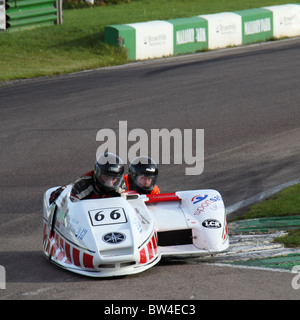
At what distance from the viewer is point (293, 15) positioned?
2820 cm

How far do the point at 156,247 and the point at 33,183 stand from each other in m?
4.51

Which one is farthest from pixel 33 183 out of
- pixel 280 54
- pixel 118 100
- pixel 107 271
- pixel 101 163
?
pixel 280 54

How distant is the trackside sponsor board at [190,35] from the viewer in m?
24.5

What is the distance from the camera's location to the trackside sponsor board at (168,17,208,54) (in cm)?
2448

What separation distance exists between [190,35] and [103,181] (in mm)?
16474

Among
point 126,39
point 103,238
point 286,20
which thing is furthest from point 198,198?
point 286,20

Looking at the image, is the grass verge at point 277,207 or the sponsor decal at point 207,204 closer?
the sponsor decal at point 207,204

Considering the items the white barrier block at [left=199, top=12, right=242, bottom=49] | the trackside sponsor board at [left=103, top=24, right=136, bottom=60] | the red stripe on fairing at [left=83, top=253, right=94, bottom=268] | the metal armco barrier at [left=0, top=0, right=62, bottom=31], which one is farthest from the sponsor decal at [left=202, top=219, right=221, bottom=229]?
the metal armco barrier at [left=0, top=0, right=62, bottom=31]

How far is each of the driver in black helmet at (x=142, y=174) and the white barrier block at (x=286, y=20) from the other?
19.0m

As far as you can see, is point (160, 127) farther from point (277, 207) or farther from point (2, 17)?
point (2, 17)

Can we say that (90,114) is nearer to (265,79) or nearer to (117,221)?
(265,79)

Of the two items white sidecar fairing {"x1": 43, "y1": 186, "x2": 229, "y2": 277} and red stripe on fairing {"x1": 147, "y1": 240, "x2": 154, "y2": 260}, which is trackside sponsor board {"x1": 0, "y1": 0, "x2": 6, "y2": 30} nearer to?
white sidecar fairing {"x1": 43, "y1": 186, "x2": 229, "y2": 277}

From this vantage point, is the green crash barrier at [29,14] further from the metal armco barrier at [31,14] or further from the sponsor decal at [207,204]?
the sponsor decal at [207,204]

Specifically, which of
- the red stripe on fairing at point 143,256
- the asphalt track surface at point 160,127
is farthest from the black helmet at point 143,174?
the red stripe on fairing at point 143,256
